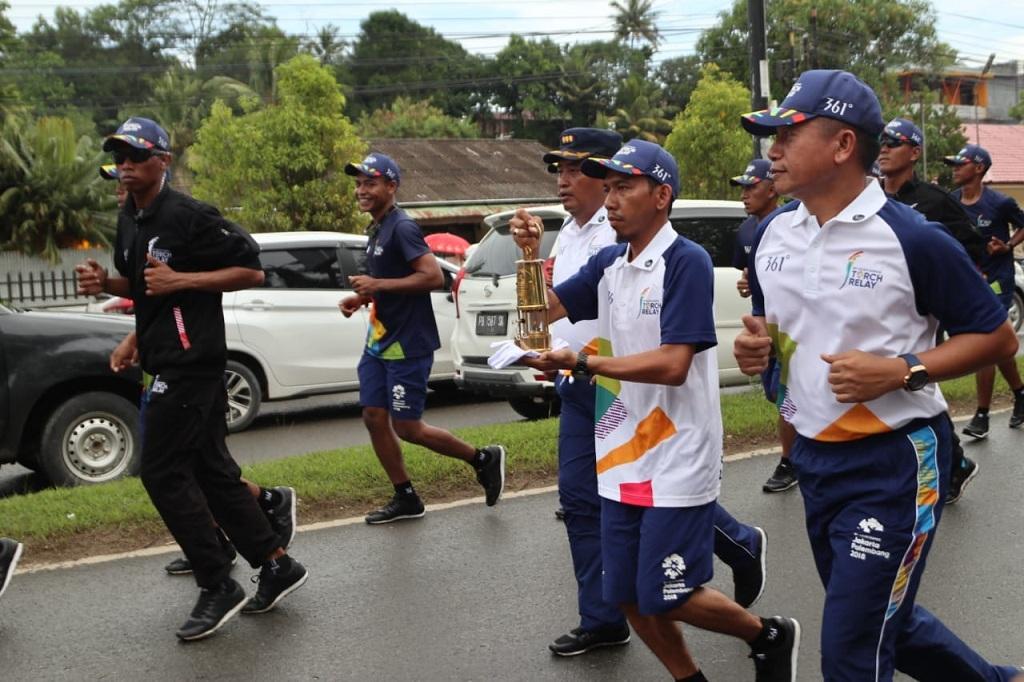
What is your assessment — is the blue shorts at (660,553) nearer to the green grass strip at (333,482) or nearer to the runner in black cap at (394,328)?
the runner in black cap at (394,328)

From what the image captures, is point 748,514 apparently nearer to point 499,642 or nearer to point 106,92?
point 499,642

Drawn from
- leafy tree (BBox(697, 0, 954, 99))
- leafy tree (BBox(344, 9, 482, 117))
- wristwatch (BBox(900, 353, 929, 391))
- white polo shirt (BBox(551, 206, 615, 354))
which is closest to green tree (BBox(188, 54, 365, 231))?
white polo shirt (BBox(551, 206, 615, 354))

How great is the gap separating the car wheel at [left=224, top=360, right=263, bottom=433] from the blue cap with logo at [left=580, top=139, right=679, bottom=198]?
7627mm

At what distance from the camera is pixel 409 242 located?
22.9 ft

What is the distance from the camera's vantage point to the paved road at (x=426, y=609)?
4914 millimetres

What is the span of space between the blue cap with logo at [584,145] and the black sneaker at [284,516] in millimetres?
2249

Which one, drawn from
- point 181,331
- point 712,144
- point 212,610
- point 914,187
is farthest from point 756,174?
point 712,144

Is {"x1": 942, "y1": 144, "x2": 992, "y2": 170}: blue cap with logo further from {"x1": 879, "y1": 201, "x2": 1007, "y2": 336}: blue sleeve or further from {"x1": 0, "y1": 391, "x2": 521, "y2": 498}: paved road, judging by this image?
{"x1": 879, "y1": 201, "x2": 1007, "y2": 336}: blue sleeve

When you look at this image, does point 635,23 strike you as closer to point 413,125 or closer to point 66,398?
point 413,125

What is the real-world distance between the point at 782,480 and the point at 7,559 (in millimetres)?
4537

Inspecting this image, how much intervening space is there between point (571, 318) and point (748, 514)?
3.16 meters

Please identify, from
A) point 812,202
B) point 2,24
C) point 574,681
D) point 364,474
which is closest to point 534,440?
point 364,474

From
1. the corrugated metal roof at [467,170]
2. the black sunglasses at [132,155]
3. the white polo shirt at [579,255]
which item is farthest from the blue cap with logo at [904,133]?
the corrugated metal roof at [467,170]

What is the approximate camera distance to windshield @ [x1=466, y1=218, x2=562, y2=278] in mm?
10375
